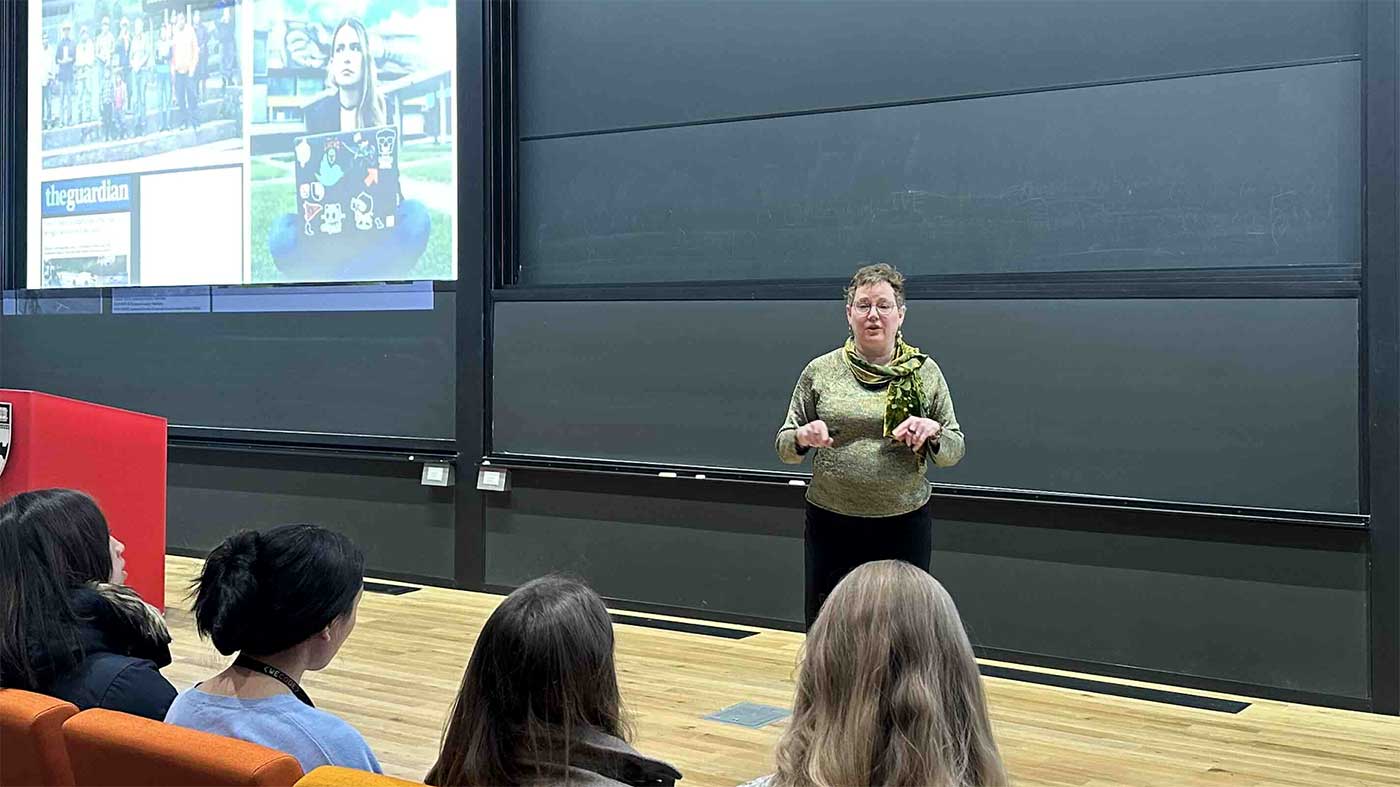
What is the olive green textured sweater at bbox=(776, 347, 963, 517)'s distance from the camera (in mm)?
3871

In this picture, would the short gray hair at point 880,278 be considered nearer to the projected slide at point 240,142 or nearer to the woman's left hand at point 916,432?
the woman's left hand at point 916,432

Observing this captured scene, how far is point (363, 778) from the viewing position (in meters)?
1.71

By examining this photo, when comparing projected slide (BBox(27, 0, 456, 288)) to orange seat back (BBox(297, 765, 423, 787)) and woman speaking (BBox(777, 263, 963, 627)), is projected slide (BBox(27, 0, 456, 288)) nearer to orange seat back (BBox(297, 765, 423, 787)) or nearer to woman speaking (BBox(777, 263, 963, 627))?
woman speaking (BBox(777, 263, 963, 627))

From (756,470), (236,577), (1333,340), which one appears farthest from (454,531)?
(236,577)

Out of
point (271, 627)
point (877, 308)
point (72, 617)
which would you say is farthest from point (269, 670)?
point (877, 308)

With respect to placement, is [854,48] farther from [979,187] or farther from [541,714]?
[541,714]

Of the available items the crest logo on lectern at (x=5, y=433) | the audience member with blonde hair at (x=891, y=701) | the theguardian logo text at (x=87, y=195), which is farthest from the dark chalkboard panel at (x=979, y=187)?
the audience member with blonde hair at (x=891, y=701)

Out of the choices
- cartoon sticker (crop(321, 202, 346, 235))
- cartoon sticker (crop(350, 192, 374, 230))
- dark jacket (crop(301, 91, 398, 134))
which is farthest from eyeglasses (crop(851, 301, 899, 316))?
dark jacket (crop(301, 91, 398, 134))

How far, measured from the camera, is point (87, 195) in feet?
28.1

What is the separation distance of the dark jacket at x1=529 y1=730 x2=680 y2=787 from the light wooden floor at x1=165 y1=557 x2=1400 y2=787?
204cm

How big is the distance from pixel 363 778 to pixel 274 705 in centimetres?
51

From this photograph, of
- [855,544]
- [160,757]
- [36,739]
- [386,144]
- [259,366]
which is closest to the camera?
[160,757]

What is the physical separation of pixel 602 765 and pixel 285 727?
22.2 inches

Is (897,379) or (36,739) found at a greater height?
(897,379)
